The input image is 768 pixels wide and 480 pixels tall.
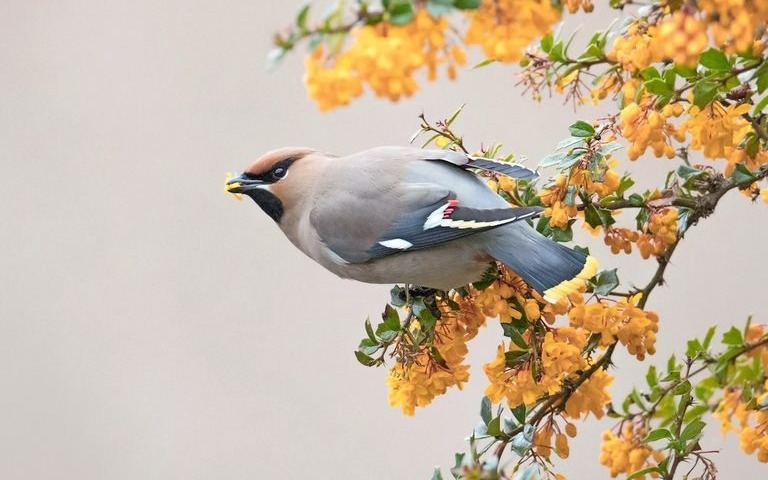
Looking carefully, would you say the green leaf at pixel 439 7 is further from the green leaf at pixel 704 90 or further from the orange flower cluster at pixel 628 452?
the orange flower cluster at pixel 628 452

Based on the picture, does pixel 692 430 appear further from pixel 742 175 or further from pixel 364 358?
pixel 364 358

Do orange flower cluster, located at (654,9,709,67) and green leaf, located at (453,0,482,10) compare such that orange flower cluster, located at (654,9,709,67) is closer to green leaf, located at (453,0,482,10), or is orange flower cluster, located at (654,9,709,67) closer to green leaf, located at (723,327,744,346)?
green leaf, located at (453,0,482,10)

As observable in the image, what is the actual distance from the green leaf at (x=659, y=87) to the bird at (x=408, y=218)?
0.76ft

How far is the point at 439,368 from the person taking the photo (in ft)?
4.92

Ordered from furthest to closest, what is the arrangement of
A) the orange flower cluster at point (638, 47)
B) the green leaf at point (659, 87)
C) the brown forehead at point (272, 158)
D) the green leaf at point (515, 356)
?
the brown forehead at point (272, 158)
the green leaf at point (515, 356)
the green leaf at point (659, 87)
the orange flower cluster at point (638, 47)

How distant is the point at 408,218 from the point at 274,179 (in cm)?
33

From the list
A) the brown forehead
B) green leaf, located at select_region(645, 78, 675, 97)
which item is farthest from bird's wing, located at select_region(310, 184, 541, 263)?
green leaf, located at select_region(645, 78, 675, 97)

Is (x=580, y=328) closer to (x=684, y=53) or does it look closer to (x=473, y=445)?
(x=473, y=445)

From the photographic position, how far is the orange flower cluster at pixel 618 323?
54.6 inches

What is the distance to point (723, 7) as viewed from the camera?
0.89 m

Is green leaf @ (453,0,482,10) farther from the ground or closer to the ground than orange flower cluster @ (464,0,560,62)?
farther from the ground

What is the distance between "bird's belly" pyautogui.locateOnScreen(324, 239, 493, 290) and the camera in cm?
160

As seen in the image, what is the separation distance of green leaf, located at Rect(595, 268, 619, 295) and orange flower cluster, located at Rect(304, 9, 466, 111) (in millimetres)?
621

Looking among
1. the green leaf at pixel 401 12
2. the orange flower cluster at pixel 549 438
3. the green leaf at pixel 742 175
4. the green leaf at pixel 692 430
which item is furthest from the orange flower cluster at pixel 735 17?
the orange flower cluster at pixel 549 438
